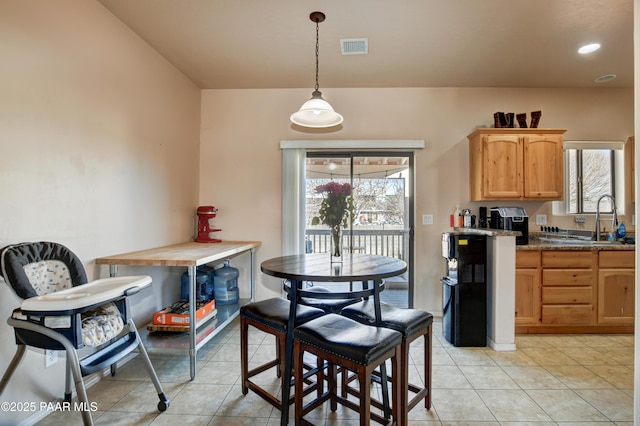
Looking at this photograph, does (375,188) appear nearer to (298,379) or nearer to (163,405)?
(298,379)

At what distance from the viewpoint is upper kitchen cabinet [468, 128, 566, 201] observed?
3293 millimetres

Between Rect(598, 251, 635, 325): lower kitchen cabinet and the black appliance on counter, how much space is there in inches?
28.8

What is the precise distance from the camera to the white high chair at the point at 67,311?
4.49ft

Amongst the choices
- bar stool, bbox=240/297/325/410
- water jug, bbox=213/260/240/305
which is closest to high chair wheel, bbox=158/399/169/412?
bar stool, bbox=240/297/325/410

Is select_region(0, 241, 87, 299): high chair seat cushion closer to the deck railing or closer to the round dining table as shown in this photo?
the round dining table

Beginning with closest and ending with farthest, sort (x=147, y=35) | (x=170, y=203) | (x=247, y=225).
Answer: (x=147, y=35)
(x=170, y=203)
(x=247, y=225)

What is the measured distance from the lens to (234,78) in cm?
345

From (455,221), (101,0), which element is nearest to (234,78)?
(101,0)

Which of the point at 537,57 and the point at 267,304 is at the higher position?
the point at 537,57

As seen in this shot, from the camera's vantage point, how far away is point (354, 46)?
273 cm

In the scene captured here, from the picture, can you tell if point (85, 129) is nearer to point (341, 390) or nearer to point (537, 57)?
point (341, 390)

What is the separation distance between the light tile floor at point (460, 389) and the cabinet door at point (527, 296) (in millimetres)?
239

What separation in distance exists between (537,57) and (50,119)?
403cm

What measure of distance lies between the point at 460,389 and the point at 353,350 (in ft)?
4.16
